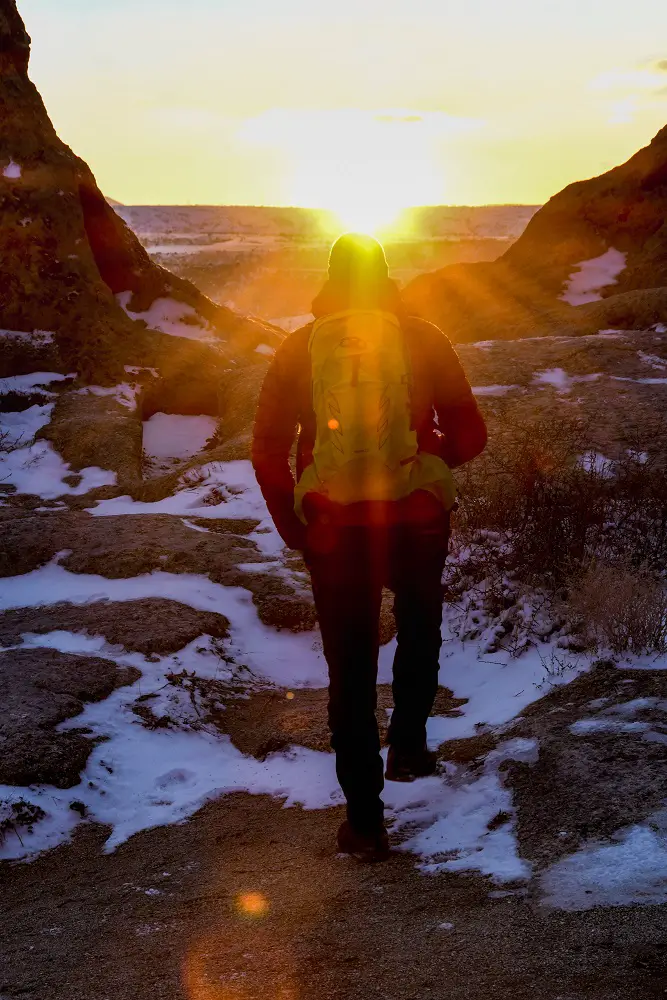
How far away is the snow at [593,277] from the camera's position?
55.2ft

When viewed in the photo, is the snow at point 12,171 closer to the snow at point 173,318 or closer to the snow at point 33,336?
the snow at point 173,318

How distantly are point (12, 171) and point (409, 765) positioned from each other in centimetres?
1225

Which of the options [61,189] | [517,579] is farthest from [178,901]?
[61,189]

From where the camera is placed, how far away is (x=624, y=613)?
13.3ft

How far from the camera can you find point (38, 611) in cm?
579

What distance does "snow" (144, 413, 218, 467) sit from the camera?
11445 millimetres

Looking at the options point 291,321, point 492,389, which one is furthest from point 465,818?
point 291,321

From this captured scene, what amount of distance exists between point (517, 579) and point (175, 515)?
3407mm

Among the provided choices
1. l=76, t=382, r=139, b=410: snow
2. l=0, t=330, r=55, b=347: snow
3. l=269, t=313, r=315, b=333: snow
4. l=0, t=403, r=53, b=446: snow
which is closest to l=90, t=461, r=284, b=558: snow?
l=0, t=403, r=53, b=446: snow

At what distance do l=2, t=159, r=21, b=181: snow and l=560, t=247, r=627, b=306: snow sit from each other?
997 centimetres

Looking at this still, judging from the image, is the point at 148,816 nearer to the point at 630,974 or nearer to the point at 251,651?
the point at 251,651

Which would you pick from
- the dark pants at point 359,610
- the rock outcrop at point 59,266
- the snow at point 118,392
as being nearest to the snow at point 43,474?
the snow at point 118,392

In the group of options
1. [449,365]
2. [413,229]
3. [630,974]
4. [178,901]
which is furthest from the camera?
[413,229]

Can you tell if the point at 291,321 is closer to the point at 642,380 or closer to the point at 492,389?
the point at 492,389
